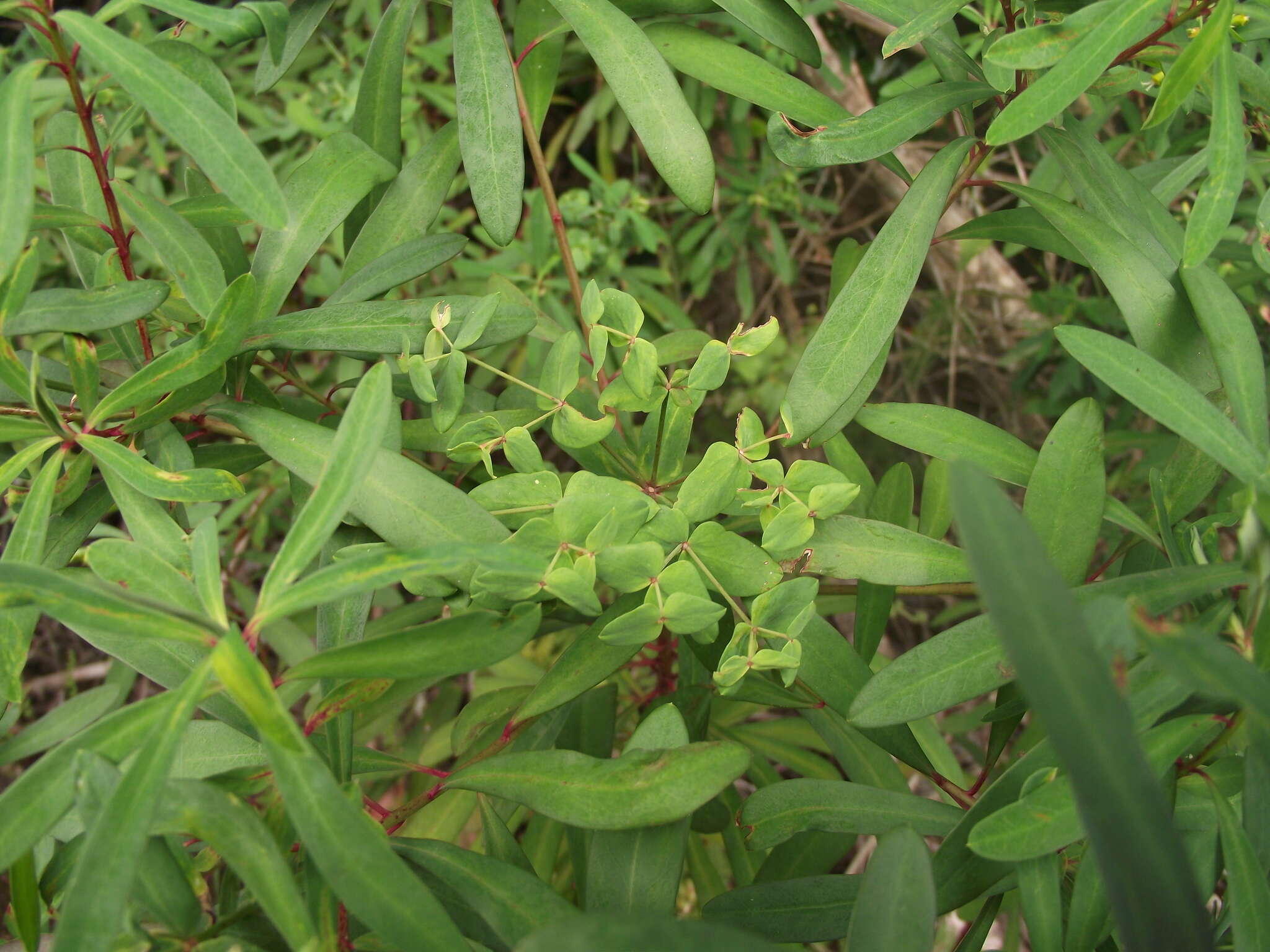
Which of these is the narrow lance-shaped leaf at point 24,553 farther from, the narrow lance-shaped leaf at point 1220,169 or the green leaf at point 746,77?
the narrow lance-shaped leaf at point 1220,169

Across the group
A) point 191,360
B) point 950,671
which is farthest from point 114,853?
point 950,671

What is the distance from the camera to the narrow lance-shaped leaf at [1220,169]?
2.70 feet

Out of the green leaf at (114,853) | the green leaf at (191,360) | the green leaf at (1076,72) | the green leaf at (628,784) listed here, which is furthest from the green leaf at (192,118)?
the green leaf at (1076,72)

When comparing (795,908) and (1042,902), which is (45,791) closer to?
(795,908)

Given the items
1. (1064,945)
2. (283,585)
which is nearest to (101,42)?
(283,585)

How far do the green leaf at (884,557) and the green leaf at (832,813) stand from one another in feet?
0.71

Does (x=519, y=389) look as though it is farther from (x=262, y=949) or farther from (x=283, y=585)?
(x=262, y=949)

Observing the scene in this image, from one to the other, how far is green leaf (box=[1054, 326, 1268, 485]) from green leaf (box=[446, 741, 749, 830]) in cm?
48

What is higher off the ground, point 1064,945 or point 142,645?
point 142,645

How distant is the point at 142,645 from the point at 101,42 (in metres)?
0.56

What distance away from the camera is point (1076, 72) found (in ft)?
2.63

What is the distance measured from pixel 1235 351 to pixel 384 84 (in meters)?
0.99

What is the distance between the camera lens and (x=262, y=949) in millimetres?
796

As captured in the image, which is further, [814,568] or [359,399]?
[814,568]
